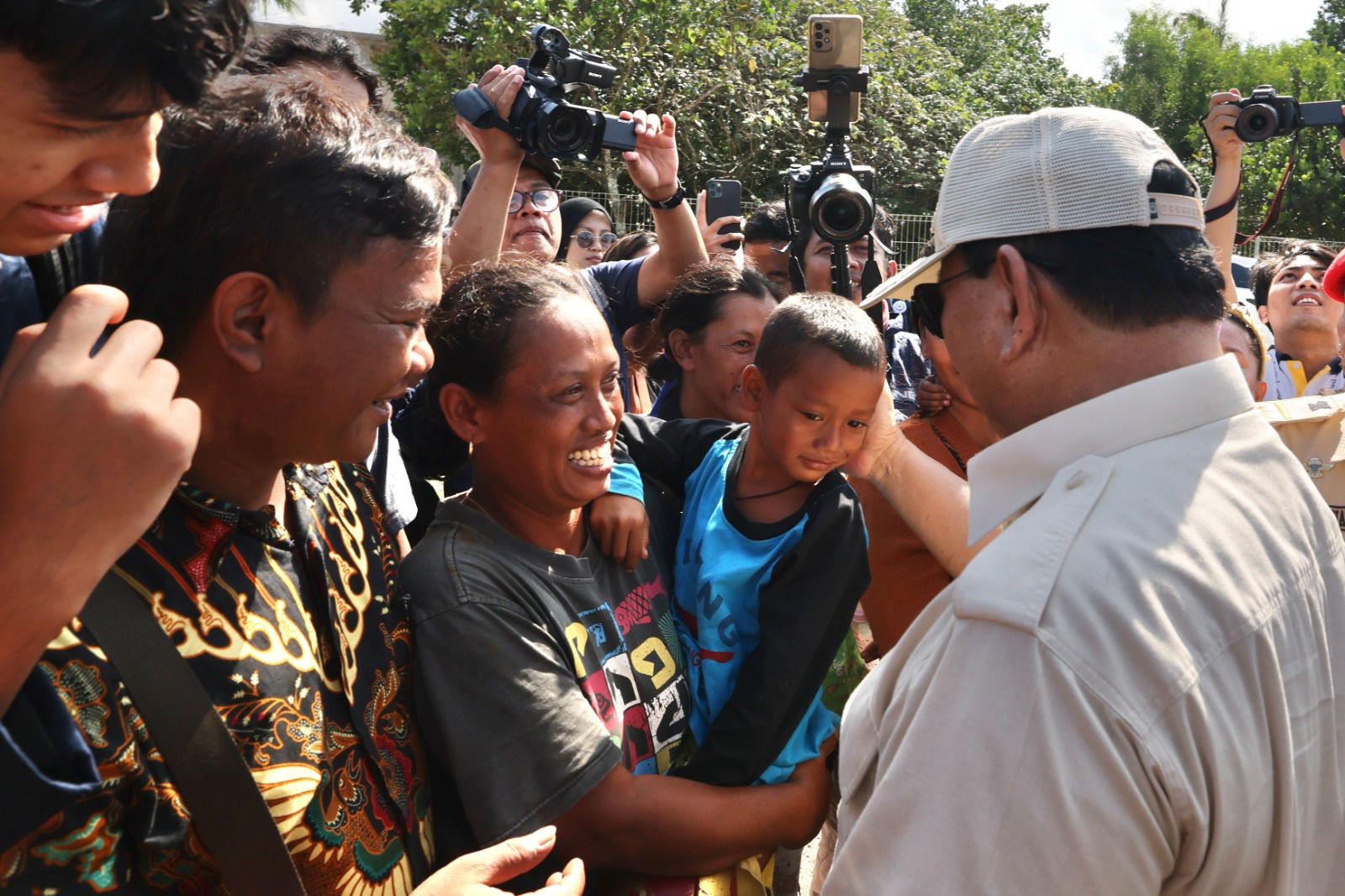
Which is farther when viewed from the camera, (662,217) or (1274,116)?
(1274,116)

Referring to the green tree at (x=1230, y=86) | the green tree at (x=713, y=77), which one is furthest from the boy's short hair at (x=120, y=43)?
the green tree at (x=1230, y=86)

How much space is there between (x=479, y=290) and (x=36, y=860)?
1292 millimetres

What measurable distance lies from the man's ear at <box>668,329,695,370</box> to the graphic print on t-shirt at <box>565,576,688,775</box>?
1257 mm

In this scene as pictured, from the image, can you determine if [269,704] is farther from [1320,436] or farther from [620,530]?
[1320,436]

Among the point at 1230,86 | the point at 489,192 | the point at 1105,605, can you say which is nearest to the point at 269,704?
the point at 1105,605

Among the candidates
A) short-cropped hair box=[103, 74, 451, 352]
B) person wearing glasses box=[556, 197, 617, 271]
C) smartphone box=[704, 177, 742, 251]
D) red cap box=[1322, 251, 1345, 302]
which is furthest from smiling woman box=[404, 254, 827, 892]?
person wearing glasses box=[556, 197, 617, 271]

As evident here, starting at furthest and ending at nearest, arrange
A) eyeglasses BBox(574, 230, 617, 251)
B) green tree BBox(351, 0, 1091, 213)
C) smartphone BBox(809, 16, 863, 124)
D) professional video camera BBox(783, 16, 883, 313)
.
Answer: green tree BBox(351, 0, 1091, 213) → eyeglasses BBox(574, 230, 617, 251) → smartphone BBox(809, 16, 863, 124) → professional video camera BBox(783, 16, 883, 313)

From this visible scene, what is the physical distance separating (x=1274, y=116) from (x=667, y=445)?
13.7 ft

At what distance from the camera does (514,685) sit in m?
1.71

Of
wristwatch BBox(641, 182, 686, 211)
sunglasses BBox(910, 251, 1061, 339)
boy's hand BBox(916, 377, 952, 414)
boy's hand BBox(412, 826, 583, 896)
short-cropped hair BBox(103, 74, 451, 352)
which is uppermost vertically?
short-cropped hair BBox(103, 74, 451, 352)

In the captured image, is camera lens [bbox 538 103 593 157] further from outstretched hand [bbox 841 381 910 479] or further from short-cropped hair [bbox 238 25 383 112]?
outstretched hand [bbox 841 381 910 479]

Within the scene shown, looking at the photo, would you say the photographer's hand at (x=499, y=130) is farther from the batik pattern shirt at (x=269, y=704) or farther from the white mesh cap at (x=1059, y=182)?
the white mesh cap at (x=1059, y=182)

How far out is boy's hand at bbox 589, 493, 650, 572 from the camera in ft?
6.93

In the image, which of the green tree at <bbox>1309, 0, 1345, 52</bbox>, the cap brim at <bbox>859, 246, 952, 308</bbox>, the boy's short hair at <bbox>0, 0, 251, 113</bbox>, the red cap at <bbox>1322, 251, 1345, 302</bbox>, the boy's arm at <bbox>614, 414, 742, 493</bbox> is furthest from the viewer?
the green tree at <bbox>1309, 0, 1345, 52</bbox>
